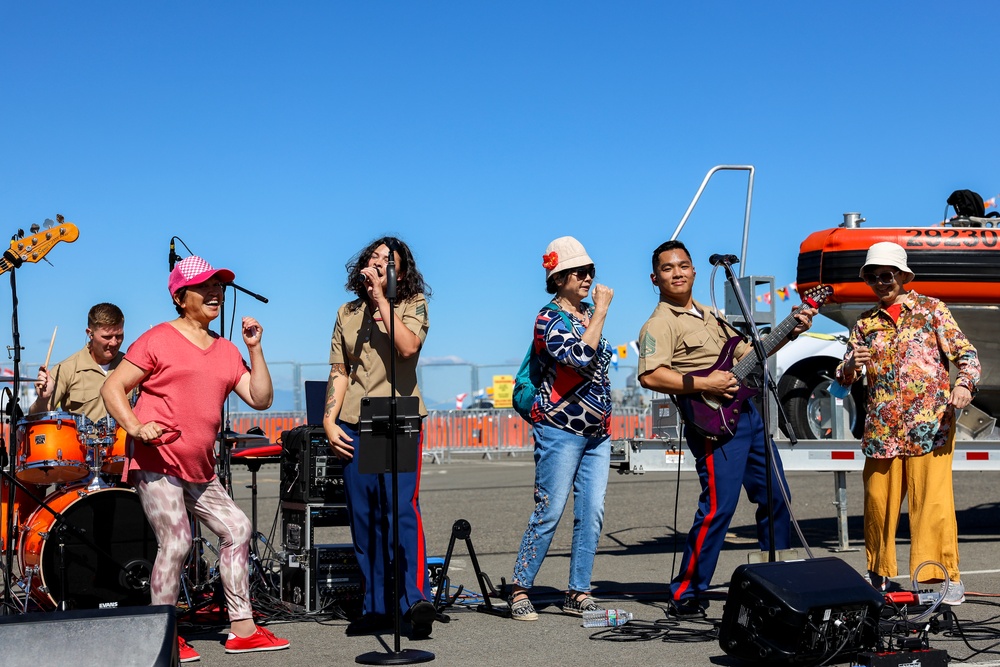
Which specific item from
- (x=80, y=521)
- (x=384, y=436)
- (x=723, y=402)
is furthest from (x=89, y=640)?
(x=723, y=402)

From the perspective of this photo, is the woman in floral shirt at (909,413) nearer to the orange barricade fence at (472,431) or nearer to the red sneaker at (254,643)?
the red sneaker at (254,643)

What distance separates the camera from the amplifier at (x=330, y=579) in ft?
20.6

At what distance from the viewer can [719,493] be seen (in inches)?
230

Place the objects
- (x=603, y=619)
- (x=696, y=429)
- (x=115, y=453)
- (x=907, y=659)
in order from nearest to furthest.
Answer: (x=907, y=659)
(x=603, y=619)
(x=696, y=429)
(x=115, y=453)

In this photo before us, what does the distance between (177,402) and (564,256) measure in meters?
2.10

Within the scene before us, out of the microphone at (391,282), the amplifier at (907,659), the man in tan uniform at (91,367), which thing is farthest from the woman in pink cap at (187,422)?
the amplifier at (907,659)

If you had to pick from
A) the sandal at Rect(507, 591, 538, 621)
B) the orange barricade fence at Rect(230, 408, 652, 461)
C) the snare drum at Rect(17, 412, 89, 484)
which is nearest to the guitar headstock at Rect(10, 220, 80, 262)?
the snare drum at Rect(17, 412, 89, 484)

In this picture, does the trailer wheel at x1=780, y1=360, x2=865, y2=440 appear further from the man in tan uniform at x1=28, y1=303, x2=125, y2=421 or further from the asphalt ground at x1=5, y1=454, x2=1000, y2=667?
the man in tan uniform at x1=28, y1=303, x2=125, y2=421

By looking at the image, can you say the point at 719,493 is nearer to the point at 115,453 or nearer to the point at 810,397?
the point at 115,453

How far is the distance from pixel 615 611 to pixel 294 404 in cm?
2190

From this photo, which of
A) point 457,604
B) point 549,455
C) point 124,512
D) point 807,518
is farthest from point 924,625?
point 807,518

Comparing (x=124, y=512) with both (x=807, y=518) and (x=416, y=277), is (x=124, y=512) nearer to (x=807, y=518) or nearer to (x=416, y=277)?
(x=416, y=277)

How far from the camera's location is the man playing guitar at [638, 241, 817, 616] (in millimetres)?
5820

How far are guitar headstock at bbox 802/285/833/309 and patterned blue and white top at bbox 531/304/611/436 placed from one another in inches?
40.3
